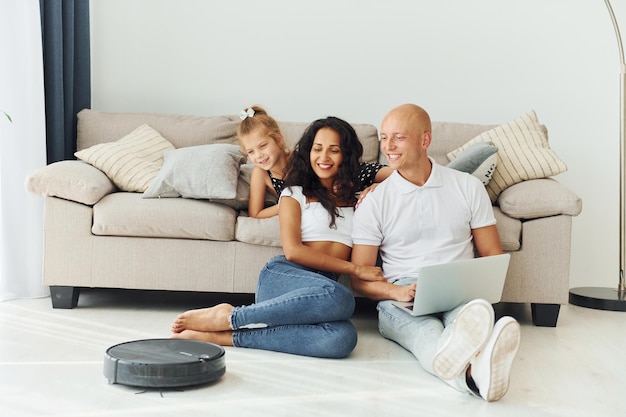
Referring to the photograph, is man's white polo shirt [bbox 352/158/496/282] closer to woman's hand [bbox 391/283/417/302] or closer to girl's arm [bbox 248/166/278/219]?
woman's hand [bbox 391/283/417/302]

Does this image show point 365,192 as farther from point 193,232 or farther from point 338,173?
point 193,232

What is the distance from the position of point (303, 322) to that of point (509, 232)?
3.43 ft

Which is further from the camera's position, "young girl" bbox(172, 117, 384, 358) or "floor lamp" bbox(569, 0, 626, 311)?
"floor lamp" bbox(569, 0, 626, 311)

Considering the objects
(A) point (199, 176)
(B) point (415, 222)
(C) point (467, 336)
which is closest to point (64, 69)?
(A) point (199, 176)

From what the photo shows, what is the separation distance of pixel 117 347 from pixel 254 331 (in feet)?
1.67

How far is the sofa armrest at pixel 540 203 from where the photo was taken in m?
3.28

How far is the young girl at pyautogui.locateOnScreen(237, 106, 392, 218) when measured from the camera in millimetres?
3287

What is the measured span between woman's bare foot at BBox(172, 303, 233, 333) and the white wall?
1.90 metres

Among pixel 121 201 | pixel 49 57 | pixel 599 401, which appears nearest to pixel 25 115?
pixel 49 57

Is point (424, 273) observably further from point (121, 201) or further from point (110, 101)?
point (110, 101)

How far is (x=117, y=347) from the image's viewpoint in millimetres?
2393

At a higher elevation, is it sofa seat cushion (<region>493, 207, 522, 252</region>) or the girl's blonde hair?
the girl's blonde hair

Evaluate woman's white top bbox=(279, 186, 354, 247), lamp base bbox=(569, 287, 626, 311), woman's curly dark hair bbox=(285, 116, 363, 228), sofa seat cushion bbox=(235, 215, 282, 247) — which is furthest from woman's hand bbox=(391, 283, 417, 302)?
lamp base bbox=(569, 287, 626, 311)

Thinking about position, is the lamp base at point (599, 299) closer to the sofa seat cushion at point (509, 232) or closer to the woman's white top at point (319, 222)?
the sofa seat cushion at point (509, 232)
